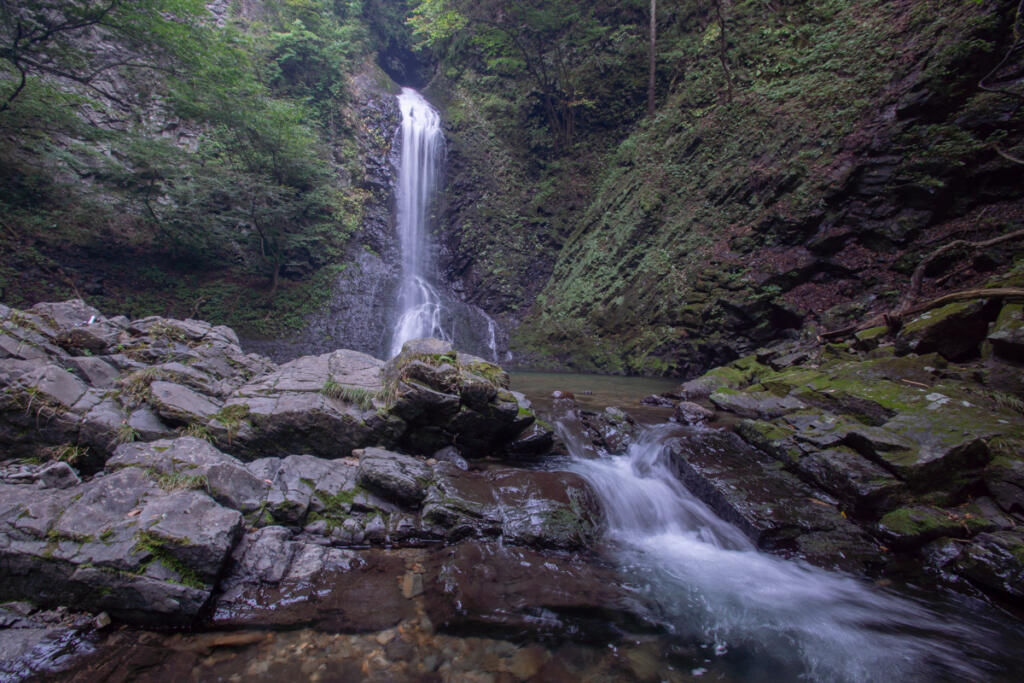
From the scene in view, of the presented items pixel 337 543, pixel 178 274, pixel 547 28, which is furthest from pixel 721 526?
pixel 547 28

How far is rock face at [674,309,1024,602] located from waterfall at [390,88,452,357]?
11.7 m

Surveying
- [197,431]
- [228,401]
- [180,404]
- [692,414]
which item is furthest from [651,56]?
[197,431]

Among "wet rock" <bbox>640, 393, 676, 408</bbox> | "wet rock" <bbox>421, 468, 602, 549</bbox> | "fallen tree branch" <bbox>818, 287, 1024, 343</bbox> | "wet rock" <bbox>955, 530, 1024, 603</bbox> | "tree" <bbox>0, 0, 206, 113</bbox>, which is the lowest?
"wet rock" <bbox>421, 468, 602, 549</bbox>

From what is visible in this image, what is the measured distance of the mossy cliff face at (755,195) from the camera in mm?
7328

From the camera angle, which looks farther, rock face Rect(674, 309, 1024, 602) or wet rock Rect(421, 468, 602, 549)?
wet rock Rect(421, 468, 602, 549)

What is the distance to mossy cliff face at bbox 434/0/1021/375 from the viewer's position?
24.0ft

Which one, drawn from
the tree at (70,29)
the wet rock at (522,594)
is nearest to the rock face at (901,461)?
the wet rock at (522,594)

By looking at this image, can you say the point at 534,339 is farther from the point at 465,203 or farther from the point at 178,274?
the point at 178,274

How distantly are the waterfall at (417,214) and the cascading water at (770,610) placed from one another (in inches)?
463

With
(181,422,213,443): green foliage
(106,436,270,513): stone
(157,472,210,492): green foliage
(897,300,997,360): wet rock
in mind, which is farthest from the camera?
(897,300,997,360): wet rock

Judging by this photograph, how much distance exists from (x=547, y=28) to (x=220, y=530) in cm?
2178

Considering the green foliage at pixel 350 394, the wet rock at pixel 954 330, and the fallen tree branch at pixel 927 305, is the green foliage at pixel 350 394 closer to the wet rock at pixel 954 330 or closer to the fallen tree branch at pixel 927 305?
the wet rock at pixel 954 330

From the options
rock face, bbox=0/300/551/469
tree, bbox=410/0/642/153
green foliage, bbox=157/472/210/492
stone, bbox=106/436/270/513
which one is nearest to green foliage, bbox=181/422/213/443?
rock face, bbox=0/300/551/469

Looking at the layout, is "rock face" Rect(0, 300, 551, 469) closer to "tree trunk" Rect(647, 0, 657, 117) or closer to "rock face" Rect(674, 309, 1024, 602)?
"rock face" Rect(674, 309, 1024, 602)
